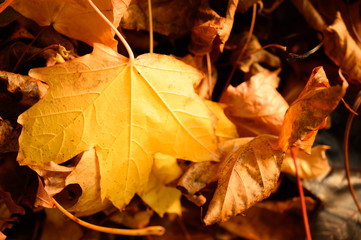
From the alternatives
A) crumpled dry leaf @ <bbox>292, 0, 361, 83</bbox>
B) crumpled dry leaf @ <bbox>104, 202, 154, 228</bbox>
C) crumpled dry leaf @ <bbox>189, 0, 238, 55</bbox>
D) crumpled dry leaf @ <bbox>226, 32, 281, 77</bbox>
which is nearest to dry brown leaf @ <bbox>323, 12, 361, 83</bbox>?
crumpled dry leaf @ <bbox>292, 0, 361, 83</bbox>

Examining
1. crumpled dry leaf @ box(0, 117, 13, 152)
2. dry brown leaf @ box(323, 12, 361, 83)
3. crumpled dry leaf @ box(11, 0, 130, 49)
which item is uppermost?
crumpled dry leaf @ box(11, 0, 130, 49)

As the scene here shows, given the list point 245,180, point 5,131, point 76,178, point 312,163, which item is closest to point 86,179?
point 76,178

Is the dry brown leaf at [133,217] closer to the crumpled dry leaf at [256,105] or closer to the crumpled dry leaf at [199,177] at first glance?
the crumpled dry leaf at [199,177]

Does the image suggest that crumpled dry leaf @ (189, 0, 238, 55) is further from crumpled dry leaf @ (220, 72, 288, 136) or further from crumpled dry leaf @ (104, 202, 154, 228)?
crumpled dry leaf @ (104, 202, 154, 228)

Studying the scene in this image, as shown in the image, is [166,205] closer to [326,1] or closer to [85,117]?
[85,117]

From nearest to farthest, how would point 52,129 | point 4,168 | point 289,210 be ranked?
point 52,129
point 4,168
point 289,210

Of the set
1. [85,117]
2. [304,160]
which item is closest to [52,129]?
[85,117]
